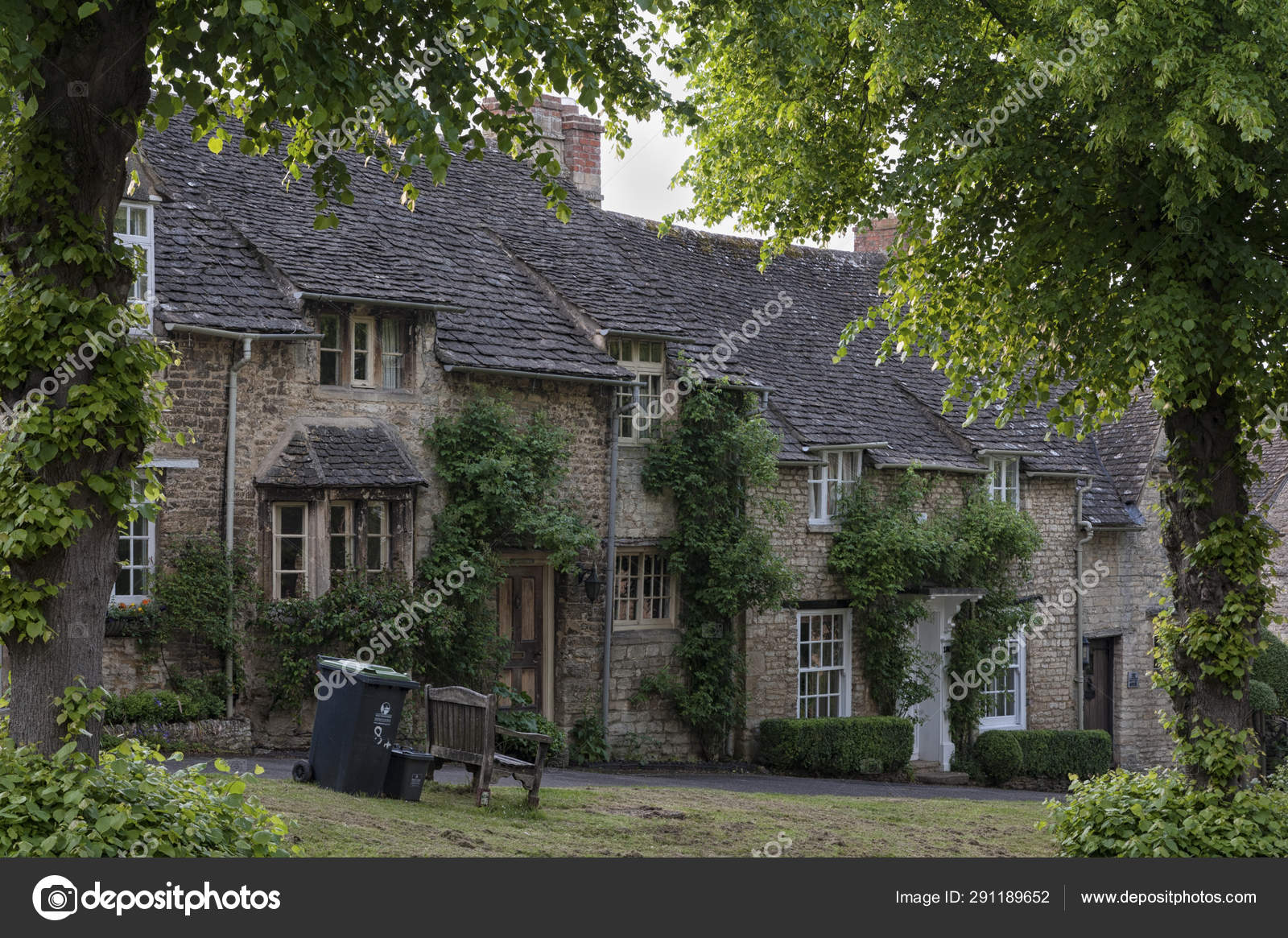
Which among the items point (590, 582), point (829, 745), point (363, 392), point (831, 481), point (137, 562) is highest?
point (363, 392)

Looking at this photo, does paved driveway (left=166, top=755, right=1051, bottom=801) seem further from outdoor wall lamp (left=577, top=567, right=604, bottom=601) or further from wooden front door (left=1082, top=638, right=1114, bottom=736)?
wooden front door (left=1082, top=638, right=1114, bottom=736)

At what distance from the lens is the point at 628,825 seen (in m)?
12.5

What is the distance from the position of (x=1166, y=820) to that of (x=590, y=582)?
968 cm

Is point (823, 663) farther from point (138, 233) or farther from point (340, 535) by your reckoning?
point (138, 233)

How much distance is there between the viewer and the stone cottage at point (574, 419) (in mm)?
16828

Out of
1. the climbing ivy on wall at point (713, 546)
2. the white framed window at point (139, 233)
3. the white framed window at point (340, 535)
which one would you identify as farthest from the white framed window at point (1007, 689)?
the white framed window at point (139, 233)

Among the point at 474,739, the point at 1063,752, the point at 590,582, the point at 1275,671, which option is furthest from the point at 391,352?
the point at 1275,671

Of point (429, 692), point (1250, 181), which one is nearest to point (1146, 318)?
point (1250, 181)

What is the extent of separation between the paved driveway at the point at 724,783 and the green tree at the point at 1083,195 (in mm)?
6687

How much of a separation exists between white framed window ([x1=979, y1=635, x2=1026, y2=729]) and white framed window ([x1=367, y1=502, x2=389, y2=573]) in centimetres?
1271

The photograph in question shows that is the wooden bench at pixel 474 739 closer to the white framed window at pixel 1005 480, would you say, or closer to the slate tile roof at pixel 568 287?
→ the slate tile roof at pixel 568 287

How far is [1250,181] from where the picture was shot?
35.1 feet

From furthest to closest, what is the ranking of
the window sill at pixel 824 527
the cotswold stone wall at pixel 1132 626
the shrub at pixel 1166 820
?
the cotswold stone wall at pixel 1132 626
the window sill at pixel 824 527
the shrub at pixel 1166 820

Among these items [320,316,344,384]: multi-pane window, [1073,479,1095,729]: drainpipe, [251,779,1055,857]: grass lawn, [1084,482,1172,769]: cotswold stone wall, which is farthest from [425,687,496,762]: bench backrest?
[1084,482,1172,769]: cotswold stone wall
